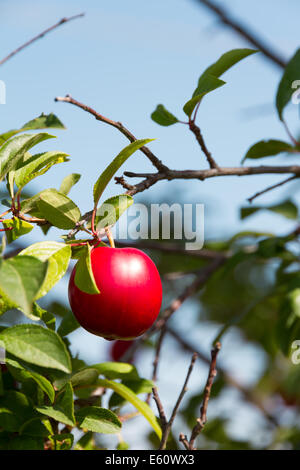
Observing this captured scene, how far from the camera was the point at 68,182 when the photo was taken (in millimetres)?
1090

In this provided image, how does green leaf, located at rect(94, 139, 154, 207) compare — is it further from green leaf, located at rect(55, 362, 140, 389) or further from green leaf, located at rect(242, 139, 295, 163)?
green leaf, located at rect(242, 139, 295, 163)

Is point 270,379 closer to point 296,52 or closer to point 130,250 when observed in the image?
point 296,52

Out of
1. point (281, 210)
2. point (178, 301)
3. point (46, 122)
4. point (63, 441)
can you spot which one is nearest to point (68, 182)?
point (46, 122)

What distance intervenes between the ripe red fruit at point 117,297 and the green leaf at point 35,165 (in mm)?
168

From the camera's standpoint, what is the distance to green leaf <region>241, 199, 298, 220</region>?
6.32ft

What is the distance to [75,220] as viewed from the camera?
3.07 feet

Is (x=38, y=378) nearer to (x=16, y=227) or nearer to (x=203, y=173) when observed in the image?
(x=16, y=227)

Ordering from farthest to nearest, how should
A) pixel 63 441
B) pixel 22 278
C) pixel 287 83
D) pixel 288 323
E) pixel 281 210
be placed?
pixel 281 210 < pixel 288 323 < pixel 287 83 < pixel 63 441 < pixel 22 278

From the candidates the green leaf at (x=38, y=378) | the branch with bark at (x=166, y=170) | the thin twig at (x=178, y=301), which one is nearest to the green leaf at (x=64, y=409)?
the green leaf at (x=38, y=378)

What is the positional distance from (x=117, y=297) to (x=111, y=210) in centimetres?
15

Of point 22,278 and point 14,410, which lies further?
point 14,410

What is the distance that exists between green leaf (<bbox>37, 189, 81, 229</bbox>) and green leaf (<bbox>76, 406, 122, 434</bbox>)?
0.34 m

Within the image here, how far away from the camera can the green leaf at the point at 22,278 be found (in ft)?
2.19
